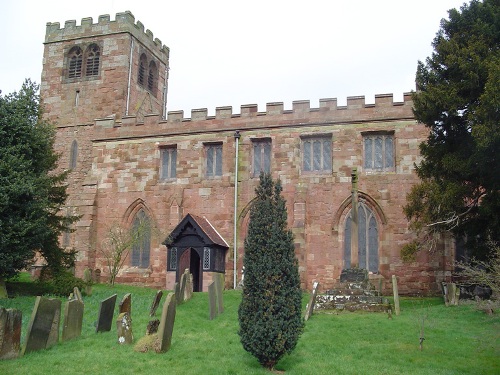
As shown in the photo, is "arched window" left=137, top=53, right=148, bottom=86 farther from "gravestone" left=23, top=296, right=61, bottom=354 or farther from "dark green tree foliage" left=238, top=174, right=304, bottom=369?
"dark green tree foliage" left=238, top=174, right=304, bottom=369

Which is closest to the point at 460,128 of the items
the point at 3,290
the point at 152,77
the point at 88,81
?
the point at 3,290

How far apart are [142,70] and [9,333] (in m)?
26.3

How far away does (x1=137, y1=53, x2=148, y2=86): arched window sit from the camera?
3647 cm

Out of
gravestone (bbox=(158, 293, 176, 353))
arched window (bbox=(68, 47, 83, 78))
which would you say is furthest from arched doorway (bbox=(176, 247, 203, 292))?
arched window (bbox=(68, 47, 83, 78))

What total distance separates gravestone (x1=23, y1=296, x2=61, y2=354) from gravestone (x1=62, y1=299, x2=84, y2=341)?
367 mm

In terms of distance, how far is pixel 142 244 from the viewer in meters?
30.1

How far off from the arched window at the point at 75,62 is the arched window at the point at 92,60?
489 mm

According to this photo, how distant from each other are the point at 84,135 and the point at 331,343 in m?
23.3

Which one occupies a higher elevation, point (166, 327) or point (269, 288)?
point (269, 288)

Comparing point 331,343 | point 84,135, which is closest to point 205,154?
point 84,135

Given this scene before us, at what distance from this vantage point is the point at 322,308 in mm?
18938

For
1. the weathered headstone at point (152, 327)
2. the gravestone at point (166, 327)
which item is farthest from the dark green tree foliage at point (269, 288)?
the weathered headstone at point (152, 327)

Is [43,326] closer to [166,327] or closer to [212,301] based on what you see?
[166,327]

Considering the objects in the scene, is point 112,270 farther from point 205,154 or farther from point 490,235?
point 490,235
